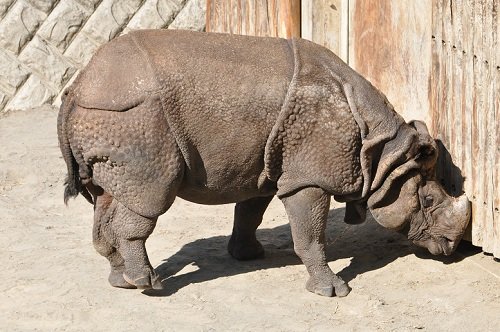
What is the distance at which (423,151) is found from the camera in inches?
269

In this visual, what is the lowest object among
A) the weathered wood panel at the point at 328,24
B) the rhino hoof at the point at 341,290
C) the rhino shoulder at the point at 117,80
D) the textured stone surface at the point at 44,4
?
the rhino hoof at the point at 341,290

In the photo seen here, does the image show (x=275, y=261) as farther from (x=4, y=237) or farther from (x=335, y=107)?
(x=4, y=237)

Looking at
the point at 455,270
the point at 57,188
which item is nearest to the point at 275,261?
the point at 455,270

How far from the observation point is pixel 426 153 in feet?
22.4

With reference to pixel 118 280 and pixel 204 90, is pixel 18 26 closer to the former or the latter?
pixel 118 280

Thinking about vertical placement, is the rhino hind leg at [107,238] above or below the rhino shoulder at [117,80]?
below

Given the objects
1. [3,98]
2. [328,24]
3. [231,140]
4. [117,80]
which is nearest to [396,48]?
[328,24]

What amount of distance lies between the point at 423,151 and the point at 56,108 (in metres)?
6.16

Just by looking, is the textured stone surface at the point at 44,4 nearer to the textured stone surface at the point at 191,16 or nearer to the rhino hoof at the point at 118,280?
Answer: the textured stone surface at the point at 191,16

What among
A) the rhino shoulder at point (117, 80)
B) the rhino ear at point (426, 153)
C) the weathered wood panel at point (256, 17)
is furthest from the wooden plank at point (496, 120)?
the weathered wood panel at point (256, 17)

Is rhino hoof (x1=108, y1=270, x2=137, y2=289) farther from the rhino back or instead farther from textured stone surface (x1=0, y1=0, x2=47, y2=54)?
textured stone surface (x1=0, y1=0, x2=47, y2=54)

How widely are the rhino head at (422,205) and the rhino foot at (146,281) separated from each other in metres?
1.48

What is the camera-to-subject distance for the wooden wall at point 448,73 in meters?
6.72

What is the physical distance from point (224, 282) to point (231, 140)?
43.9 inches
